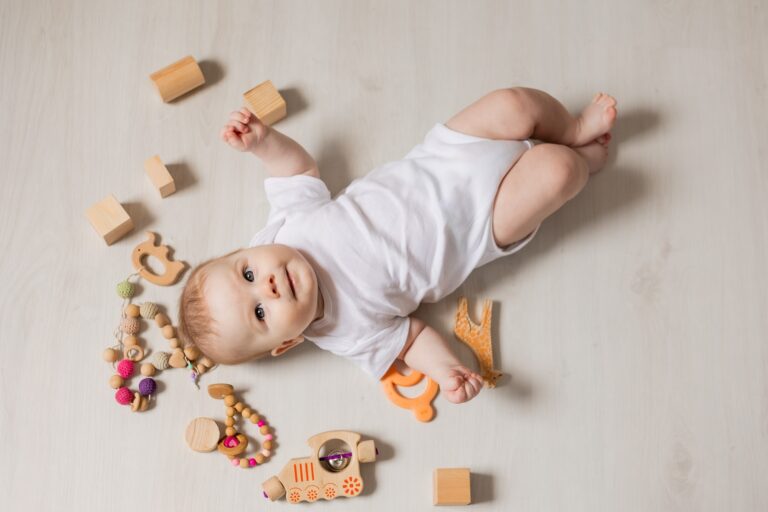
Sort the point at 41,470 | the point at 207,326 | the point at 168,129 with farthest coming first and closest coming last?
the point at 168,129 < the point at 41,470 < the point at 207,326

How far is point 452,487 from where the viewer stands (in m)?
1.03

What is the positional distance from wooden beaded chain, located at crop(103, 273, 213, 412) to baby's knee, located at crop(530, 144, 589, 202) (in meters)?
0.53

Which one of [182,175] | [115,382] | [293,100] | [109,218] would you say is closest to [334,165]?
[293,100]

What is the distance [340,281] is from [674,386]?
19.6 inches

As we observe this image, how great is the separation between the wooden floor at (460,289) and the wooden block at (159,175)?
3 centimetres

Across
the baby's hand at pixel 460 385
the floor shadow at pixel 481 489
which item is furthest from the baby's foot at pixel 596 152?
the floor shadow at pixel 481 489

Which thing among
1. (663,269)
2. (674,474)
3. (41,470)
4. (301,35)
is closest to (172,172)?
(301,35)

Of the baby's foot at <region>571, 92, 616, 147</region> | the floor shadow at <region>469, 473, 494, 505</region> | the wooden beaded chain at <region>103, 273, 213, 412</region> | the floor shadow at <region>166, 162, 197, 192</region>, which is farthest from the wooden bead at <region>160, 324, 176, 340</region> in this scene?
the baby's foot at <region>571, 92, 616, 147</region>

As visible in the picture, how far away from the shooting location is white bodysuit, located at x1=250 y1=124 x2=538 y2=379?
1015mm

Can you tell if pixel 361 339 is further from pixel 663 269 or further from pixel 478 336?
pixel 663 269

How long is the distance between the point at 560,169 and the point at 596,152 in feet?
0.49

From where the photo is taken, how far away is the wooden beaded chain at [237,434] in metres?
1.05

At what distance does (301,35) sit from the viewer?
1.22 m

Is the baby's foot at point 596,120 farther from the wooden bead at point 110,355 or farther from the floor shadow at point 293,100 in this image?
the wooden bead at point 110,355
